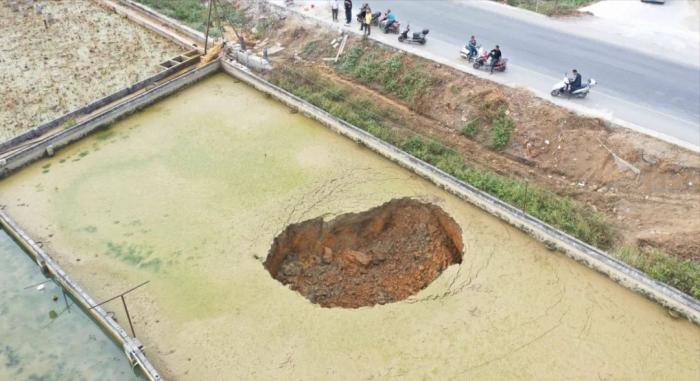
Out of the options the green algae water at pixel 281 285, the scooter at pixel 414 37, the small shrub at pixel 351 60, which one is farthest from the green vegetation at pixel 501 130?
the small shrub at pixel 351 60

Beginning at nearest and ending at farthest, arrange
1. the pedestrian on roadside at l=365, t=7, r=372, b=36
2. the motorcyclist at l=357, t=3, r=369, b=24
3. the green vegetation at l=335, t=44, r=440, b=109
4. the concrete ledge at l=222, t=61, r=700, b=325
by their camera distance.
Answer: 1. the concrete ledge at l=222, t=61, r=700, b=325
2. the green vegetation at l=335, t=44, r=440, b=109
3. the pedestrian on roadside at l=365, t=7, r=372, b=36
4. the motorcyclist at l=357, t=3, r=369, b=24

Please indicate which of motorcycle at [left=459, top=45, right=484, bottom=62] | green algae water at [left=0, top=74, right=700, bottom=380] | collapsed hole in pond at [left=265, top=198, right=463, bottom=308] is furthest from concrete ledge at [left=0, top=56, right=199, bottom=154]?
motorcycle at [left=459, top=45, right=484, bottom=62]

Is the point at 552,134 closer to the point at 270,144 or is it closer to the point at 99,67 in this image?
the point at 270,144

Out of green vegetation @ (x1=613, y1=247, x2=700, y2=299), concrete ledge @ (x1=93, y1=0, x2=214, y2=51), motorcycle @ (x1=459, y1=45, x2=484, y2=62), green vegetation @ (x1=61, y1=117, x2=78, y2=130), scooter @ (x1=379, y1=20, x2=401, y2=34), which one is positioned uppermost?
motorcycle @ (x1=459, y1=45, x2=484, y2=62)

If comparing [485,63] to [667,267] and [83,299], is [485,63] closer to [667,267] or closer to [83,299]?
[667,267]

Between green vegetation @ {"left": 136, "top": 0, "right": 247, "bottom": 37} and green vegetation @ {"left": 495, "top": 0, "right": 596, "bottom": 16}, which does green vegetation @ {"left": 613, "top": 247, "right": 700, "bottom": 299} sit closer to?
green vegetation @ {"left": 495, "top": 0, "right": 596, "bottom": 16}

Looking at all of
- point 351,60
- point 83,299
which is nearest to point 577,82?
point 351,60

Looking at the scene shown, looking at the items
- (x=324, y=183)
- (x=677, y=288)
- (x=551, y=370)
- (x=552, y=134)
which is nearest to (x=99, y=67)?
(x=324, y=183)
